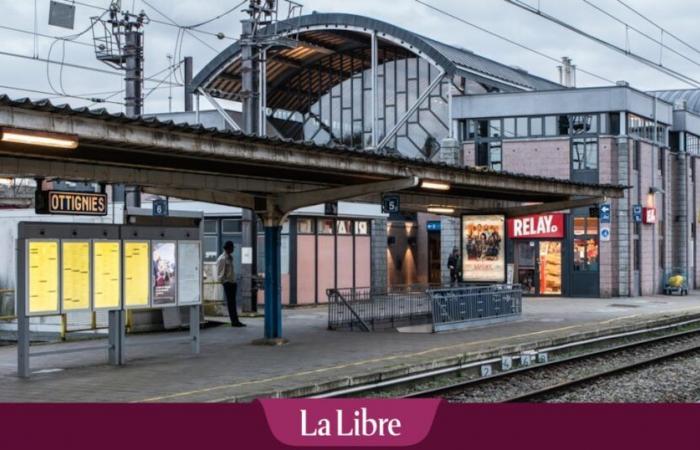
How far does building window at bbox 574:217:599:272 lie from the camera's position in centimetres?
3766

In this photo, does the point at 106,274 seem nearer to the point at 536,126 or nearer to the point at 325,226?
the point at 325,226

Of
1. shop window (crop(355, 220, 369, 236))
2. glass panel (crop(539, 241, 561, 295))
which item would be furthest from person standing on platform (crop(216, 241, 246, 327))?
glass panel (crop(539, 241, 561, 295))

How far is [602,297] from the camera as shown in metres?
37.4

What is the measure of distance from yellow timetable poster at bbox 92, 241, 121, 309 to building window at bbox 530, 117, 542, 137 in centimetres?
2500

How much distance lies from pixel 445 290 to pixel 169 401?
1190 centimetres

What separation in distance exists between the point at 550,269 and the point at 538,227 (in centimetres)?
159

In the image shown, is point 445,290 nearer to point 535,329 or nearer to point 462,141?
point 535,329

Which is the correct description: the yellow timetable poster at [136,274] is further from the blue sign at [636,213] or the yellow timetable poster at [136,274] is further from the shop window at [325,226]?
the blue sign at [636,213]

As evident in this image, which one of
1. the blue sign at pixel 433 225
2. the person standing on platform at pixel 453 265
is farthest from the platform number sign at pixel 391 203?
the blue sign at pixel 433 225

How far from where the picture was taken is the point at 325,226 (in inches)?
1268

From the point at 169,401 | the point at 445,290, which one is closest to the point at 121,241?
the point at 169,401

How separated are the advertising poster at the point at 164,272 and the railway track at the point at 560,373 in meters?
4.91

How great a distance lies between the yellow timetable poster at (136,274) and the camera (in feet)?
53.2

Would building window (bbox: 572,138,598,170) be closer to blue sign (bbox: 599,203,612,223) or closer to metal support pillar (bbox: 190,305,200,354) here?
blue sign (bbox: 599,203,612,223)
